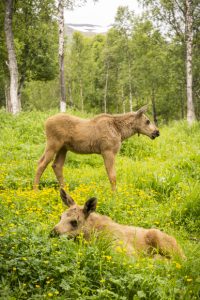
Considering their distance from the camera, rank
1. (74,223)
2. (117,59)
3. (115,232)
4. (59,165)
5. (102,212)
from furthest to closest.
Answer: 1. (117,59)
2. (59,165)
3. (102,212)
4. (115,232)
5. (74,223)

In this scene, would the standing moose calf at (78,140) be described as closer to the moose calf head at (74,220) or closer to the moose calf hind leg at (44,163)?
the moose calf hind leg at (44,163)

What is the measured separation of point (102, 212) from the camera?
7.65 m

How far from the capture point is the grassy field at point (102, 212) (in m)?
4.46

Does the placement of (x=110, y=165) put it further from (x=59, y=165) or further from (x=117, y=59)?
(x=117, y=59)

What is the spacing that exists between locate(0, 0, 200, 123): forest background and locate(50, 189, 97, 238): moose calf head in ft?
48.4

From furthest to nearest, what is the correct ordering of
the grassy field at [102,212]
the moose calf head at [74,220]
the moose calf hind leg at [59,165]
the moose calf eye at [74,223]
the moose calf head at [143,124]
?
the moose calf head at [143,124], the moose calf hind leg at [59,165], the moose calf eye at [74,223], the moose calf head at [74,220], the grassy field at [102,212]

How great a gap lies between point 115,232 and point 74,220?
604 mm

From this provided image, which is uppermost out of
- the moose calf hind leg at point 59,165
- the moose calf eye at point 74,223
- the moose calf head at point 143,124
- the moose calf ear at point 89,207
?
the moose calf head at point 143,124

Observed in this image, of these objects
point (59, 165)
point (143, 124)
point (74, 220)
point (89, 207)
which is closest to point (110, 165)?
point (59, 165)

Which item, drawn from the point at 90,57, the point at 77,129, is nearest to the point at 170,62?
the point at 90,57

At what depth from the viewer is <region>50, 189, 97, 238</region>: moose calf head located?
18.2 ft

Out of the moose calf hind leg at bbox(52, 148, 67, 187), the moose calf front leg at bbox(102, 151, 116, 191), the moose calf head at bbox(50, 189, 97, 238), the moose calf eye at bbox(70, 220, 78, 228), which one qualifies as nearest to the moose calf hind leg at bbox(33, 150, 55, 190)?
the moose calf hind leg at bbox(52, 148, 67, 187)

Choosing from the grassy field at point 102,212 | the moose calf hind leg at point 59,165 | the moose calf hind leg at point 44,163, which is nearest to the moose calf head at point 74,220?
the grassy field at point 102,212

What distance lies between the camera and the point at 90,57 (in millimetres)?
60062
